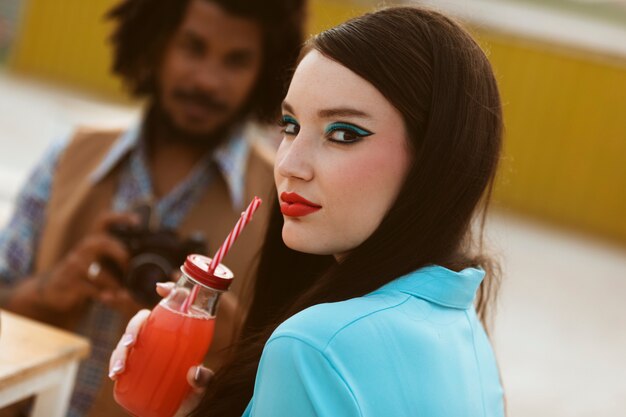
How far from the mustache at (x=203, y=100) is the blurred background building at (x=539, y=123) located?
274cm

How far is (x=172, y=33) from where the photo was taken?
1.92 meters

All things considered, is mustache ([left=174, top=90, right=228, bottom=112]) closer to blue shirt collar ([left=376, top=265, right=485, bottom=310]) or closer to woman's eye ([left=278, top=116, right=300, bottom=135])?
woman's eye ([left=278, top=116, right=300, bottom=135])

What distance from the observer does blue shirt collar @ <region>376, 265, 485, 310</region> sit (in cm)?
88

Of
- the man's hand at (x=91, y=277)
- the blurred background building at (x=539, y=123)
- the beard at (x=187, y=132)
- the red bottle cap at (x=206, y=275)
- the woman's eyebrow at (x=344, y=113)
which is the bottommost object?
the blurred background building at (x=539, y=123)

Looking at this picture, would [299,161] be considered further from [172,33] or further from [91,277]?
[172,33]

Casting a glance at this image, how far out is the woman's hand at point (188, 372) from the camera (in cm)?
96

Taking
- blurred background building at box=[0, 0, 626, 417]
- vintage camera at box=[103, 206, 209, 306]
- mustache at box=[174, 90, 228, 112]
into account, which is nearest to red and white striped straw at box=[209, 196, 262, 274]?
vintage camera at box=[103, 206, 209, 306]

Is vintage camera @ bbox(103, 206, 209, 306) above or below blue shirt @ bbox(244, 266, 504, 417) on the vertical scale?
below

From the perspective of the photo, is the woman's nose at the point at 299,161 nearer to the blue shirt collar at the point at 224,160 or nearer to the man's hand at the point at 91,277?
the man's hand at the point at 91,277

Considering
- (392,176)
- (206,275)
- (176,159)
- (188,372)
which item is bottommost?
(176,159)

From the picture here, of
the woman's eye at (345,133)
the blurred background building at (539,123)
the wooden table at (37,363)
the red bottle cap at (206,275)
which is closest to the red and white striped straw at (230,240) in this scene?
the red bottle cap at (206,275)

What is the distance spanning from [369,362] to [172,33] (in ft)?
4.19

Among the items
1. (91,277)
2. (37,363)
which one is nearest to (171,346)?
(37,363)

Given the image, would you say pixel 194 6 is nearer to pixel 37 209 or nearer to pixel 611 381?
pixel 37 209
